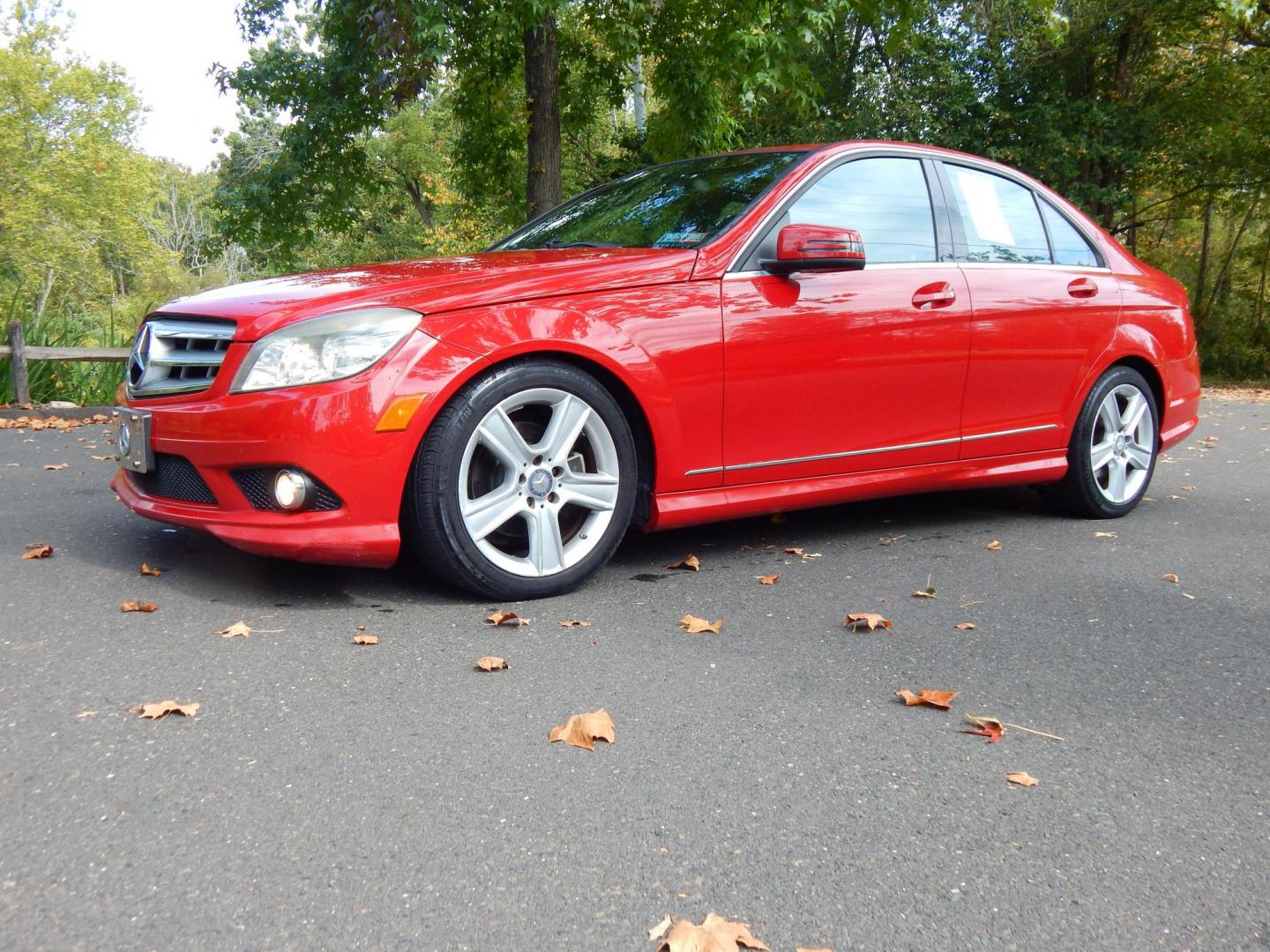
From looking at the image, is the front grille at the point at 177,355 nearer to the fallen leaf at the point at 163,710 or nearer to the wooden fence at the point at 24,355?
the fallen leaf at the point at 163,710

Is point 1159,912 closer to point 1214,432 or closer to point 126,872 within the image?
point 126,872

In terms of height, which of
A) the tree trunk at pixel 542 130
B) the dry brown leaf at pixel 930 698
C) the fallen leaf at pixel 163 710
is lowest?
the dry brown leaf at pixel 930 698

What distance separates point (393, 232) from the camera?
45188 millimetres

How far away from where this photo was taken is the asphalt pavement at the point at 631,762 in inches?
79.0

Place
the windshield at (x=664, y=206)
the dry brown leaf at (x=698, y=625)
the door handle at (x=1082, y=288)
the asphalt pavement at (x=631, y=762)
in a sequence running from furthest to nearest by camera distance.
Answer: the door handle at (x=1082, y=288) → the windshield at (x=664, y=206) → the dry brown leaf at (x=698, y=625) → the asphalt pavement at (x=631, y=762)

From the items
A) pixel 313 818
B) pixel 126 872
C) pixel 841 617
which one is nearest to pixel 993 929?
pixel 313 818

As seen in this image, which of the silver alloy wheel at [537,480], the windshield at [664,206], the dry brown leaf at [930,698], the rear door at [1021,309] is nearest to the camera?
the dry brown leaf at [930,698]

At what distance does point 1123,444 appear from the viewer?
227 inches

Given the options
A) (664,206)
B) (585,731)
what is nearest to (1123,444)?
(664,206)

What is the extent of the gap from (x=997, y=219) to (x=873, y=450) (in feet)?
4.45

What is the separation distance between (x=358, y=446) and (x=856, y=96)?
23.8 m

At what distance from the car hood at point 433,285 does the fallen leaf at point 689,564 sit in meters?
1.13

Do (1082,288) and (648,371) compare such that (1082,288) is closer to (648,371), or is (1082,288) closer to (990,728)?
(648,371)

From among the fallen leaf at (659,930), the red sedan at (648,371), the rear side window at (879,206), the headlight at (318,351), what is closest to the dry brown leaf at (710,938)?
the fallen leaf at (659,930)
